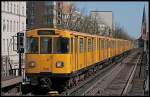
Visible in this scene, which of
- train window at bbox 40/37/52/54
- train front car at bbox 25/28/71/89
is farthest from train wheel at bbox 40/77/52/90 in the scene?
train window at bbox 40/37/52/54

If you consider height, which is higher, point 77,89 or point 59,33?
point 59,33

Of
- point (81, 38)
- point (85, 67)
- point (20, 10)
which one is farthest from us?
point (20, 10)

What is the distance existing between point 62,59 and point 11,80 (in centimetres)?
259

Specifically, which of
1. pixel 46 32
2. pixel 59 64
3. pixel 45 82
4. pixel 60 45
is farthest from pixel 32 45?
pixel 45 82

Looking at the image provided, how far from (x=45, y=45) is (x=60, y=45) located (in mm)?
696

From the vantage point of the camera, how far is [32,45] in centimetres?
2094

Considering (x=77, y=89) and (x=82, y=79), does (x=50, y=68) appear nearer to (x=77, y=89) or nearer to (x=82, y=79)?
(x=77, y=89)

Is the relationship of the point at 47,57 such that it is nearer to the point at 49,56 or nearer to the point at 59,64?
the point at 49,56

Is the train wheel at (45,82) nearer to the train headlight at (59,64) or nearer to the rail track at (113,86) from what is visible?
the train headlight at (59,64)

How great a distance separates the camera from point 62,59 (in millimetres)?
20609

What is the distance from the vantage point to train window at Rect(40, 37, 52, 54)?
816 inches

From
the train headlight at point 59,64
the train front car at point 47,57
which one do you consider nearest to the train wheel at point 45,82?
the train front car at point 47,57

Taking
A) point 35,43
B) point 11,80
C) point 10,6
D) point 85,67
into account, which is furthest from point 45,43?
point 10,6

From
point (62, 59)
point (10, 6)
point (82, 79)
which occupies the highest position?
point (10, 6)
